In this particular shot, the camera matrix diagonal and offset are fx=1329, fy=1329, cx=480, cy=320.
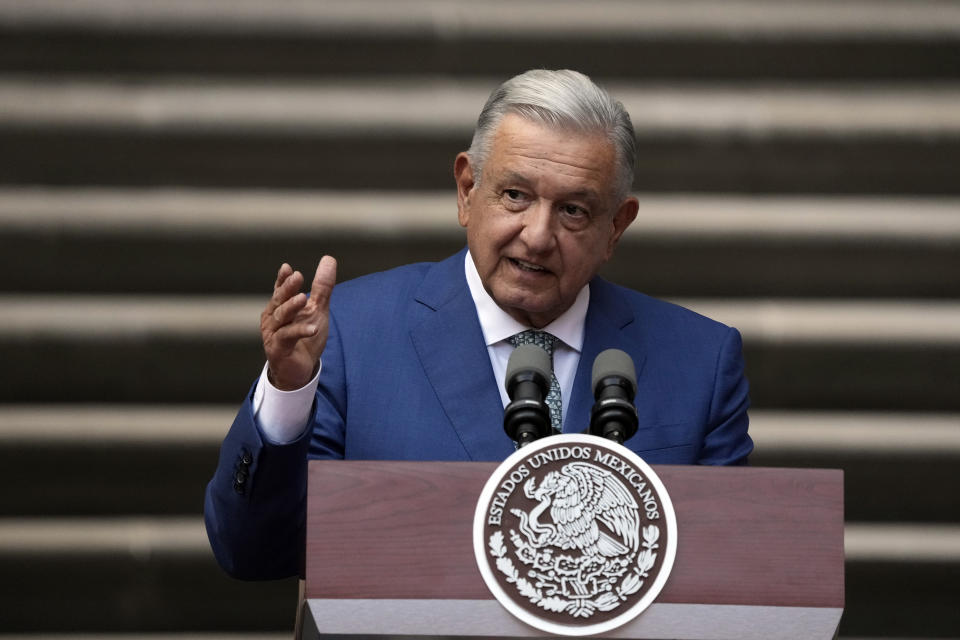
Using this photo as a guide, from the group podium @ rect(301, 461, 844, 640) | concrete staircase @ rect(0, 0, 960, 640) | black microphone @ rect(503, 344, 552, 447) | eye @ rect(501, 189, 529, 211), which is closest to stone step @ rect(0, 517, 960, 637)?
concrete staircase @ rect(0, 0, 960, 640)

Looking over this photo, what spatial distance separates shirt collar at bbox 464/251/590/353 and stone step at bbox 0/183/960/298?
127cm

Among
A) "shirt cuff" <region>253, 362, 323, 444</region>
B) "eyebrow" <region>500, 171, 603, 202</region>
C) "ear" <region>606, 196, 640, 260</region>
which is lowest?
"shirt cuff" <region>253, 362, 323, 444</region>

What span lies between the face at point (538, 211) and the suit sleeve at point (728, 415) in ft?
1.37

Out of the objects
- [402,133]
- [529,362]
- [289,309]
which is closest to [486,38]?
[402,133]

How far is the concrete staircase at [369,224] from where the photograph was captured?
167 inches

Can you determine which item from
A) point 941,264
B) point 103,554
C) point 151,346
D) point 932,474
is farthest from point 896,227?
point 103,554

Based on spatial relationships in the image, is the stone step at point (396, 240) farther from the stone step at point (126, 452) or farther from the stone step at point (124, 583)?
the stone step at point (124, 583)

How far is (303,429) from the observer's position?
238 centimetres

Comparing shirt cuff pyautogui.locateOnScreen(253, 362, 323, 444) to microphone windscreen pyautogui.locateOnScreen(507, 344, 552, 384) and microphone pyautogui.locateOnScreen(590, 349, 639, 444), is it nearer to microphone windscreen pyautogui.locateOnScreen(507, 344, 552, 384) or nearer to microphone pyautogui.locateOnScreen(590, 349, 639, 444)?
microphone windscreen pyautogui.locateOnScreen(507, 344, 552, 384)

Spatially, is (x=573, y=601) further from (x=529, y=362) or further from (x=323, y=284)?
(x=323, y=284)

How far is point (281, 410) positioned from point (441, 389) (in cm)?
53

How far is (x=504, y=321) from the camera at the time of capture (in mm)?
2955

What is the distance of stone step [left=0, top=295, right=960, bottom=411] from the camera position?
167 inches

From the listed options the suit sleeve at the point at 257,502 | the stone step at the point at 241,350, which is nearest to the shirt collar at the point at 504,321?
the suit sleeve at the point at 257,502
